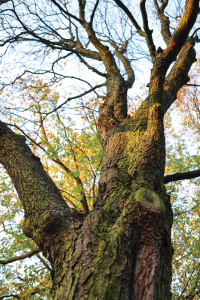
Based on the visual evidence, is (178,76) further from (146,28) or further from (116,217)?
(116,217)

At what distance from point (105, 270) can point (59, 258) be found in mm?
480

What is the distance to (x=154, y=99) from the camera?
293 cm

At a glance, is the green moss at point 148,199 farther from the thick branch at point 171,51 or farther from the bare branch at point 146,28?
the bare branch at point 146,28

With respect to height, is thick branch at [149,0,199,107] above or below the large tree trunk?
above

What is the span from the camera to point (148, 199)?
76.5 inches

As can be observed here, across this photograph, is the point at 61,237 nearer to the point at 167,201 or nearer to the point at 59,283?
the point at 59,283

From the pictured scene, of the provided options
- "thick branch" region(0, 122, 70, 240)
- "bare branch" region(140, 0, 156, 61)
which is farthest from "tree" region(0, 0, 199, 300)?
"bare branch" region(140, 0, 156, 61)

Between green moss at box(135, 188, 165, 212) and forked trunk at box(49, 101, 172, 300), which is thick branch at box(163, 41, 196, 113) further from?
green moss at box(135, 188, 165, 212)

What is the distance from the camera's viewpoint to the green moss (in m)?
1.89

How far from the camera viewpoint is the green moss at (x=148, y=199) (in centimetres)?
189

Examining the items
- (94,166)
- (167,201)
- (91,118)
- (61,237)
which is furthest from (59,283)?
(91,118)

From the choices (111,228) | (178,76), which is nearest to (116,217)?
(111,228)

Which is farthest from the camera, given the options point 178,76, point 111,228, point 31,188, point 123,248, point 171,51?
point 178,76

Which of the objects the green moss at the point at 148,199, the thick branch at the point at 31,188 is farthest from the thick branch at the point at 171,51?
the thick branch at the point at 31,188
